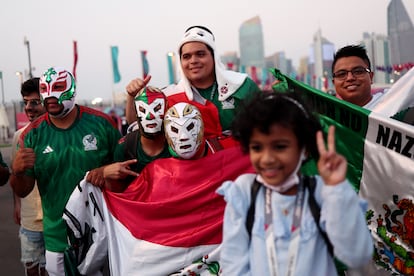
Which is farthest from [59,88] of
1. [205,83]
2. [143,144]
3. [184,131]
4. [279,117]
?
[279,117]

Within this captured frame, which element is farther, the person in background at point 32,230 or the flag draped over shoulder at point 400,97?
the person in background at point 32,230

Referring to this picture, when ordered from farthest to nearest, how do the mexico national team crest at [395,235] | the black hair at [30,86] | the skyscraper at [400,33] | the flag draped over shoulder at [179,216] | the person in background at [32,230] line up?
the skyscraper at [400,33] < the black hair at [30,86] < the person in background at [32,230] < the flag draped over shoulder at [179,216] < the mexico national team crest at [395,235]

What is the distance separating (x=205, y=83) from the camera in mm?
4387

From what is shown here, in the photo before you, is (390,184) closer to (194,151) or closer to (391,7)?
(194,151)

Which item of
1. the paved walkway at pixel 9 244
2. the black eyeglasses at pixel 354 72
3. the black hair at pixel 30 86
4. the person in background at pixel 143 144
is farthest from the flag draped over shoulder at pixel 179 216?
the paved walkway at pixel 9 244

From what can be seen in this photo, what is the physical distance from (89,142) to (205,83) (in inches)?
46.7

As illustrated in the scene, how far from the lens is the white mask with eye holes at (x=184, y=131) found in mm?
3349

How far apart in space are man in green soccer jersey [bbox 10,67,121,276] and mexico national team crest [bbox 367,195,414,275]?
2367 millimetres

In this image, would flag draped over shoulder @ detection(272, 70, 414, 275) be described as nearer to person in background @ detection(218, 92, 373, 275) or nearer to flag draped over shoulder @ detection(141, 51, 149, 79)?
person in background @ detection(218, 92, 373, 275)

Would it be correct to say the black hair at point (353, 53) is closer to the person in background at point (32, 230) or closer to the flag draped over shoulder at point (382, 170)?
the flag draped over shoulder at point (382, 170)

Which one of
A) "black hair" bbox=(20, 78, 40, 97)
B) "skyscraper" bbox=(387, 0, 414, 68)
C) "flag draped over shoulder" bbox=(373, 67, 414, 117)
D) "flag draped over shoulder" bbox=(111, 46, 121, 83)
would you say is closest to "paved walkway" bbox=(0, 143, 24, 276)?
"black hair" bbox=(20, 78, 40, 97)

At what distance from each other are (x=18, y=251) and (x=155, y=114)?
16.0 ft

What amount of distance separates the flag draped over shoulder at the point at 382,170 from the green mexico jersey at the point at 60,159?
1935mm

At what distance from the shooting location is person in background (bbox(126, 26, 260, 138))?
4243mm
